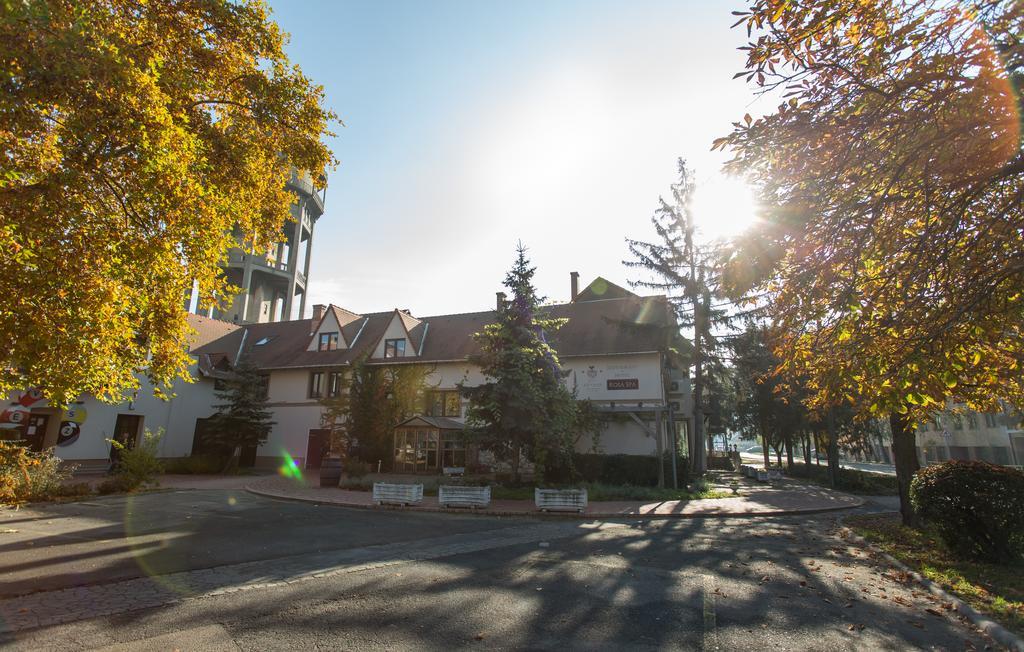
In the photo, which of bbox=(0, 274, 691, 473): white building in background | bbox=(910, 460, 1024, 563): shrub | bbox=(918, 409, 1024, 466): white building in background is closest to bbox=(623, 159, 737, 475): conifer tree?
bbox=(0, 274, 691, 473): white building in background

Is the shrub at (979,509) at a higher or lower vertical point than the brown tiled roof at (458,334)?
lower

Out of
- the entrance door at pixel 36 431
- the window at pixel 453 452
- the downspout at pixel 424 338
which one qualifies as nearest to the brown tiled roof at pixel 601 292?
the downspout at pixel 424 338

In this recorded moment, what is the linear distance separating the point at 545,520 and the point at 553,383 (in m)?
6.54

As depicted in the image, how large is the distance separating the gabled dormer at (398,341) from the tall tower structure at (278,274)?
49.8 ft

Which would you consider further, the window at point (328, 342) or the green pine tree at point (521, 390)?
the window at point (328, 342)

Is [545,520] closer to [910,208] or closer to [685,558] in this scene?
[685,558]

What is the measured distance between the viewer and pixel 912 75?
538cm

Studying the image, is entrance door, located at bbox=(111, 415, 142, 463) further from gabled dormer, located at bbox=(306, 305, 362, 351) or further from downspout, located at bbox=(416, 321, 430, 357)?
downspout, located at bbox=(416, 321, 430, 357)

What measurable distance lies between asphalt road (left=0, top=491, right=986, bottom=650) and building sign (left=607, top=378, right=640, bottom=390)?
13.7 metres

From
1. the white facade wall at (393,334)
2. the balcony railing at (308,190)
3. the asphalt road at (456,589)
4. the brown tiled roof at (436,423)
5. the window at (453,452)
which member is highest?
the balcony railing at (308,190)

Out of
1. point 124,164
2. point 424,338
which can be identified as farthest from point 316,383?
point 124,164

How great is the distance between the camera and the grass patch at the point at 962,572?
6117mm

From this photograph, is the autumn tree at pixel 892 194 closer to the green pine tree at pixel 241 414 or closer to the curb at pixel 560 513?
the curb at pixel 560 513

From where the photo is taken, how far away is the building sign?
84.6 ft
